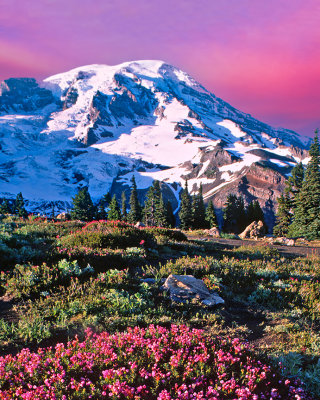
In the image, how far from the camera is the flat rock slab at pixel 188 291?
7.16m

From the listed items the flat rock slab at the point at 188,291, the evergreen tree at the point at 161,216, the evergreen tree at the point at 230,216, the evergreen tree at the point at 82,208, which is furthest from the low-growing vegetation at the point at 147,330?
the evergreen tree at the point at 230,216

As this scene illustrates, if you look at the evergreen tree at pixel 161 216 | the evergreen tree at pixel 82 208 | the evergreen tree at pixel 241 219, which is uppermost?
the evergreen tree at pixel 82 208

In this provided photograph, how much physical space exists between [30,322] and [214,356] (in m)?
3.72

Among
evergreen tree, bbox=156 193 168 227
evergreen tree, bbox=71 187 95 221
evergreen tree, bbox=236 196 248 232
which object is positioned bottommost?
evergreen tree, bbox=236 196 248 232

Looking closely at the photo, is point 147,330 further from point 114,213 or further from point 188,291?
point 114,213

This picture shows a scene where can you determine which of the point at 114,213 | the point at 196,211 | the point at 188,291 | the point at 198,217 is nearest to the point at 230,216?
the point at 198,217

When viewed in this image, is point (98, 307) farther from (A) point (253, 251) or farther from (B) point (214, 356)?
(A) point (253, 251)

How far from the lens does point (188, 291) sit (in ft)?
24.1

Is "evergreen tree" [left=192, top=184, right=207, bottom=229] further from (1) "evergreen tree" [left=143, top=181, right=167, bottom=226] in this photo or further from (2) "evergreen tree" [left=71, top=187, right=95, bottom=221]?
(2) "evergreen tree" [left=71, top=187, right=95, bottom=221]

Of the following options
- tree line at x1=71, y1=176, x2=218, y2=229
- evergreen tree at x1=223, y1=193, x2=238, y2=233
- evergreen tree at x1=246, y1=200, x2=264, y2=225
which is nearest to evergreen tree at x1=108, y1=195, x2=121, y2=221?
tree line at x1=71, y1=176, x2=218, y2=229

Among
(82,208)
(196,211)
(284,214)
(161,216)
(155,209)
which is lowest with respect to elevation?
(284,214)

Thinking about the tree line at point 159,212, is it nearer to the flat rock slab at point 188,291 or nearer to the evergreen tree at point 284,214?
the evergreen tree at point 284,214

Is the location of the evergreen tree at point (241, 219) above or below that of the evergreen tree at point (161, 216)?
below

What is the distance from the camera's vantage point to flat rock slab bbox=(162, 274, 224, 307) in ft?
23.5
